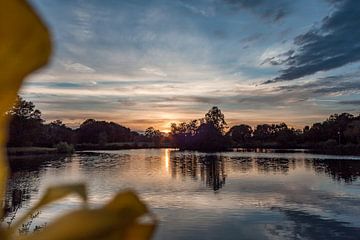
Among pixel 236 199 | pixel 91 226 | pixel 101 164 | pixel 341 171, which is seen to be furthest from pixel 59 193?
pixel 101 164

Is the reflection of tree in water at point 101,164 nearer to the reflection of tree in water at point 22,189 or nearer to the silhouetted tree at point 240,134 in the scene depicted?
the reflection of tree in water at point 22,189

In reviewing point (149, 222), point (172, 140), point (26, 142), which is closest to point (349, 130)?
point (172, 140)

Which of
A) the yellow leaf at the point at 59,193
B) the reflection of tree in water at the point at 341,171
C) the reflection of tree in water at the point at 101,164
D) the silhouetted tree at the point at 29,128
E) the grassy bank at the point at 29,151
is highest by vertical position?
the silhouetted tree at the point at 29,128

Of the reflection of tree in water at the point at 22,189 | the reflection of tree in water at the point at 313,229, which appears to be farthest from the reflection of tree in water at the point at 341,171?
the reflection of tree in water at the point at 22,189

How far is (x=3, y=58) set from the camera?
139mm

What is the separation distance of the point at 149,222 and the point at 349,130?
284 feet

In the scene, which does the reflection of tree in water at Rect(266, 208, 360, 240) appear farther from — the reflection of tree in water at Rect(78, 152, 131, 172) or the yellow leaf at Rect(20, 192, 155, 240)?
the reflection of tree in water at Rect(78, 152, 131, 172)

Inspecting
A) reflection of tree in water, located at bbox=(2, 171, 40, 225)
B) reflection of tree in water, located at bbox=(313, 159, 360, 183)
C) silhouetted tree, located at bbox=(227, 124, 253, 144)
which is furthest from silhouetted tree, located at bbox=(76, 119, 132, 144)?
reflection of tree in water, located at bbox=(313, 159, 360, 183)

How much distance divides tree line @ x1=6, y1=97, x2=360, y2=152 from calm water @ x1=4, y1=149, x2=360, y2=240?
41.0 m

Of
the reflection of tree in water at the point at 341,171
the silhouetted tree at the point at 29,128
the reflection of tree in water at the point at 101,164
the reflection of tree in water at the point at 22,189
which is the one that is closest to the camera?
the reflection of tree in water at the point at 22,189

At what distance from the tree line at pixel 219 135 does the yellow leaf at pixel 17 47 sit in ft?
242

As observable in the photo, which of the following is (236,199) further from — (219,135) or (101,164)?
(219,135)

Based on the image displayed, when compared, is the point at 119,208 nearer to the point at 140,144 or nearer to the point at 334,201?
the point at 334,201

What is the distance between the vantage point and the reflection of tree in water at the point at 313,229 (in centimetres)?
1777
